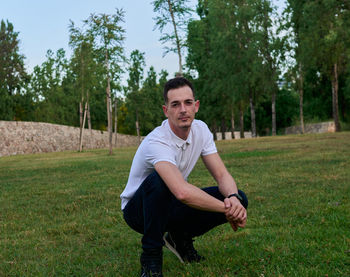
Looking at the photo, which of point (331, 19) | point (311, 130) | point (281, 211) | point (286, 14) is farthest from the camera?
point (311, 130)

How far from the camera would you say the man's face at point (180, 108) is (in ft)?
11.6

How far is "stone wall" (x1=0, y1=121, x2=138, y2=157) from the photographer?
38.5 meters

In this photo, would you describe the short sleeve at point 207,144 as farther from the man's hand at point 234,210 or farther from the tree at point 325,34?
the tree at point 325,34

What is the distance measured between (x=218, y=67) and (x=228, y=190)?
4130 centimetres

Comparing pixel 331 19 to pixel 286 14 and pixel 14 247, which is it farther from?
pixel 14 247

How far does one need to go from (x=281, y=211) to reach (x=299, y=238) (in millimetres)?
1611

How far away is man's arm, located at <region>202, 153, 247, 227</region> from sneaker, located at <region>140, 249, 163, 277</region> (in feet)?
2.39

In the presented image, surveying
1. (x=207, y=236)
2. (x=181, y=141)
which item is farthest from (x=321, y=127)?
(x=181, y=141)

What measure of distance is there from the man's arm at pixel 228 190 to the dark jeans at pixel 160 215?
0.15 m

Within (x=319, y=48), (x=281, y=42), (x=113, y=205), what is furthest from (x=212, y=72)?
(x=113, y=205)

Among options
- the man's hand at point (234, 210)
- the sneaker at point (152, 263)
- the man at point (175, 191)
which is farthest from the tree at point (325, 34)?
the sneaker at point (152, 263)

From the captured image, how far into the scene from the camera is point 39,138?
139ft

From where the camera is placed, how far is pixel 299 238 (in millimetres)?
4438

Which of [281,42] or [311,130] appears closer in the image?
[281,42]
